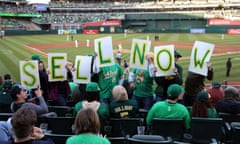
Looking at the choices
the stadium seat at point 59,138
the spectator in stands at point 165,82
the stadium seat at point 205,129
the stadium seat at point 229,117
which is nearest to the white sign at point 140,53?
the spectator in stands at point 165,82

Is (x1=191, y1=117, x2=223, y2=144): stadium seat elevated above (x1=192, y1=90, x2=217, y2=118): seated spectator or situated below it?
below

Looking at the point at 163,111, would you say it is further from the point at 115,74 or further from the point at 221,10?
the point at 221,10

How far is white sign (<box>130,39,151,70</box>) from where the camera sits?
25.1 ft

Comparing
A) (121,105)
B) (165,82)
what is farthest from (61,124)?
(165,82)

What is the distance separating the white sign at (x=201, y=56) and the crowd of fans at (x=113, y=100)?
18 centimetres

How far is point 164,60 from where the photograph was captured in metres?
7.39

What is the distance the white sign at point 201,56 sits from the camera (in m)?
7.24

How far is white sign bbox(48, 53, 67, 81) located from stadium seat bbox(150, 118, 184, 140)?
343 cm

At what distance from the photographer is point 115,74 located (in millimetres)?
8148

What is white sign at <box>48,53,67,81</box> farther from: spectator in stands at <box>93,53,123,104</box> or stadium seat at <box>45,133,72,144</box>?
stadium seat at <box>45,133,72,144</box>

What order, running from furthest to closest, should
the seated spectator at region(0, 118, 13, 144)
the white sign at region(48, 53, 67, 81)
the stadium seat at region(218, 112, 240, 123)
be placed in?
the white sign at region(48, 53, 67, 81), the stadium seat at region(218, 112, 240, 123), the seated spectator at region(0, 118, 13, 144)

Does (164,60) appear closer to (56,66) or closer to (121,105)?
(121,105)

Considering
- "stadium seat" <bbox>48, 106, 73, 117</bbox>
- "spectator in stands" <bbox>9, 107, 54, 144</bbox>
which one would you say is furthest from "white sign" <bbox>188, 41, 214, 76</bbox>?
"spectator in stands" <bbox>9, 107, 54, 144</bbox>

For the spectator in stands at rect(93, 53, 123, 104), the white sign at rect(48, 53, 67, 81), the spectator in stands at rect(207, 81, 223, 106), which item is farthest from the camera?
the spectator in stands at rect(207, 81, 223, 106)
